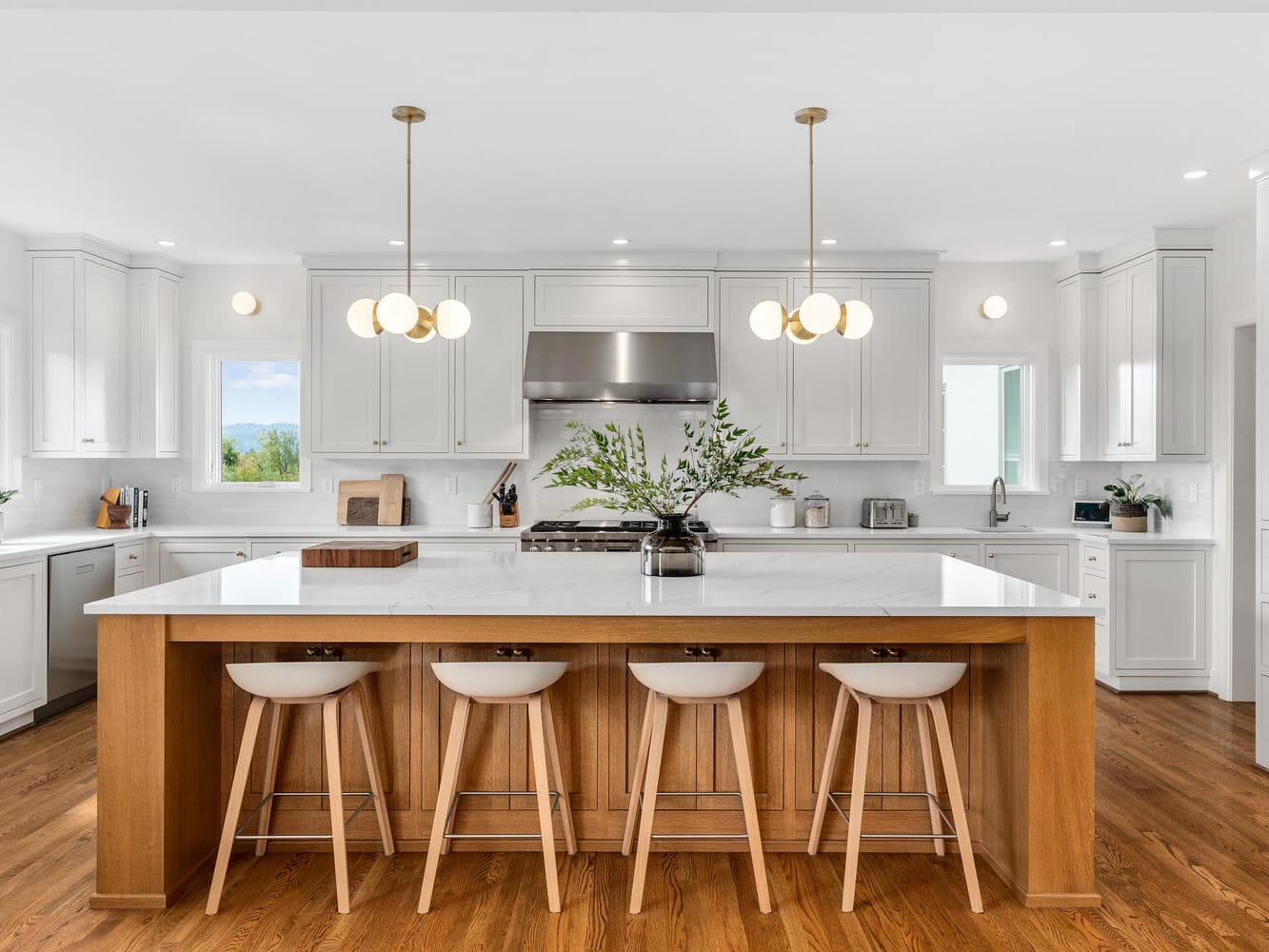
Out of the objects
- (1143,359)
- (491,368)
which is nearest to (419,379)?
(491,368)

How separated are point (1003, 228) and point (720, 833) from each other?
3.58m

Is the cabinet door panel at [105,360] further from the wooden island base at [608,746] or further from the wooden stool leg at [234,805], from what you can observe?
the wooden stool leg at [234,805]

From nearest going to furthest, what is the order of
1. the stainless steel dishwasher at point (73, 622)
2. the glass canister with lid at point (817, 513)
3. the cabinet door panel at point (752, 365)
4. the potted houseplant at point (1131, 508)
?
the stainless steel dishwasher at point (73, 622), the potted houseplant at point (1131, 508), the cabinet door panel at point (752, 365), the glass canister with lid at point (817, 513)

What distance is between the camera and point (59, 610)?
14.0 feet

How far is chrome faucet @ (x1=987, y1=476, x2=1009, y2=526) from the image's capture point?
5207mm

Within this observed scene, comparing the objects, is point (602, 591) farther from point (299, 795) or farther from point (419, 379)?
point (419, 379)

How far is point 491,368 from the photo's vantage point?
514 cm

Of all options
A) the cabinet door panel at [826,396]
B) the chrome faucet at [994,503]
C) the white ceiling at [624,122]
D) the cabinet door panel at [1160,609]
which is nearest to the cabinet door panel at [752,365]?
the cabinet door panel at [826,396]

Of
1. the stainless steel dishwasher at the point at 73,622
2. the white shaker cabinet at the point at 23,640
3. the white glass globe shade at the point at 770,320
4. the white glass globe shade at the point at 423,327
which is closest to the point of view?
the white glass globe shade at the point at 423,327

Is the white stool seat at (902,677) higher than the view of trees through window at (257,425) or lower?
lower

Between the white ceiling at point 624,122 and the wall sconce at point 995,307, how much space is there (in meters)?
0.67

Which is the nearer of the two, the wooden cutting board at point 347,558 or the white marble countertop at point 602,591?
the white marble countertop at point 602,591

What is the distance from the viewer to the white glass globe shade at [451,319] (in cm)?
307

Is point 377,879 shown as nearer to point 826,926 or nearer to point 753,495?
point 826,926
